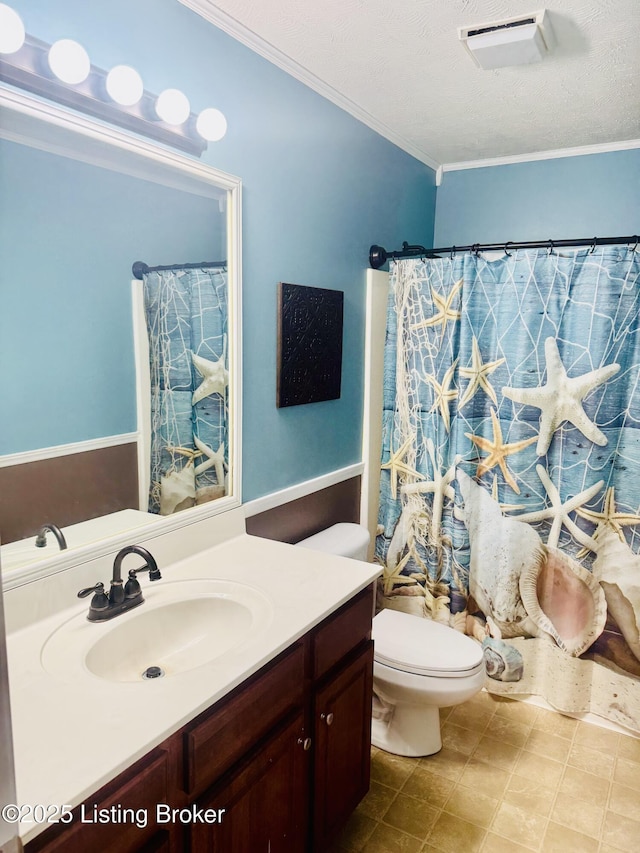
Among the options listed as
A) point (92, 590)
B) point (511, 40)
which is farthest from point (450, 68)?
point (92, 590)

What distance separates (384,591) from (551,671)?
0.78m

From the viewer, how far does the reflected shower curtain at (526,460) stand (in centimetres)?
223

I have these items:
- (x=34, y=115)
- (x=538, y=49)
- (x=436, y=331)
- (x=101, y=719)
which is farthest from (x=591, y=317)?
(x=101, y=719)

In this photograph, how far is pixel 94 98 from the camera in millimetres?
1325

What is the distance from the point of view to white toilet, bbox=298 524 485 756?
1956mm

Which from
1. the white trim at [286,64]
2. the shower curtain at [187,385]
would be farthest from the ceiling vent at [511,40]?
the shower curtain at [187,385]

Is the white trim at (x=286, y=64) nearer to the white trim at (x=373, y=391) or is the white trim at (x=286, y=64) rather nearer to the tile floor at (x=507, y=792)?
the white trim at (x=373, y=391)

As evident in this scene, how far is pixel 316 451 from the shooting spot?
2330 mm

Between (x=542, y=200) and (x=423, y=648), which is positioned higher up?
(x=542, y=200)

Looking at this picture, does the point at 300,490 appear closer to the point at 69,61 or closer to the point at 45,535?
the point at 45,535

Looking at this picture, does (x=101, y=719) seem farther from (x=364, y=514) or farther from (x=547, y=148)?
(x=547, y=148)

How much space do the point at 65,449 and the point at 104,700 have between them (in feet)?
1.99

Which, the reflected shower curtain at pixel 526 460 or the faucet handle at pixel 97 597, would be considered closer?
the faucet handle at pixel 97 597

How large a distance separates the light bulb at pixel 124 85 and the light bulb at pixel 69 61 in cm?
7
